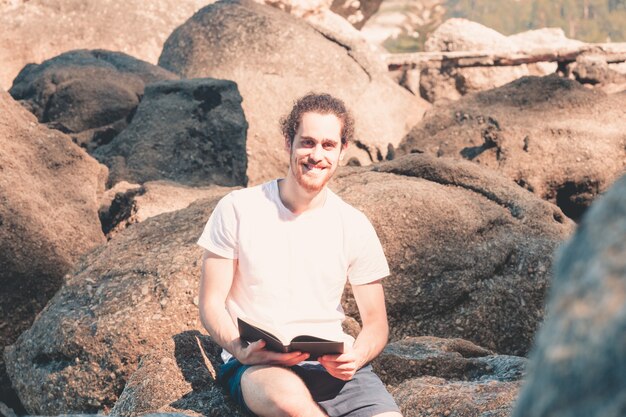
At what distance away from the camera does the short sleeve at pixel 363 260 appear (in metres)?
3.86

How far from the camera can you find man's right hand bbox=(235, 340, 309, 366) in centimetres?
328

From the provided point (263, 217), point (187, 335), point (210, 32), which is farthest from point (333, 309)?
point (210, 32)

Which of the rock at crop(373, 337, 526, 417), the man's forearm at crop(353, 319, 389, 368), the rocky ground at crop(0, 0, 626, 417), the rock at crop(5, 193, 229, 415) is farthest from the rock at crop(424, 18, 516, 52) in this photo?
the man's forearm at crop(353, 319, 389, 368)

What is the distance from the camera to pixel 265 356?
3.32 m

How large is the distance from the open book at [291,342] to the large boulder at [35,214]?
112 inches

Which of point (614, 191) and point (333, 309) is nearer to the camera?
point (614, 191)

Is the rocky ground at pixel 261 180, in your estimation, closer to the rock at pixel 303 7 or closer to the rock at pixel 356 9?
the rock at pixel 303 7

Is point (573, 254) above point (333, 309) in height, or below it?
above

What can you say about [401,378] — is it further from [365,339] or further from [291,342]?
[291,342]

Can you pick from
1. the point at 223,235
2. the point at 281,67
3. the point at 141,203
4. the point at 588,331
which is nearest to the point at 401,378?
the point at 223,235

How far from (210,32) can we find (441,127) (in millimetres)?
3375

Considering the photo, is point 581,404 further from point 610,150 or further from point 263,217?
point 610,150

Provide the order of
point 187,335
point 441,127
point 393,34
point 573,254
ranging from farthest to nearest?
1. point 393,34
2. point 441,127
3. point 187,335
4. point 573,254

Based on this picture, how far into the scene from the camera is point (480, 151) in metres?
9.06
